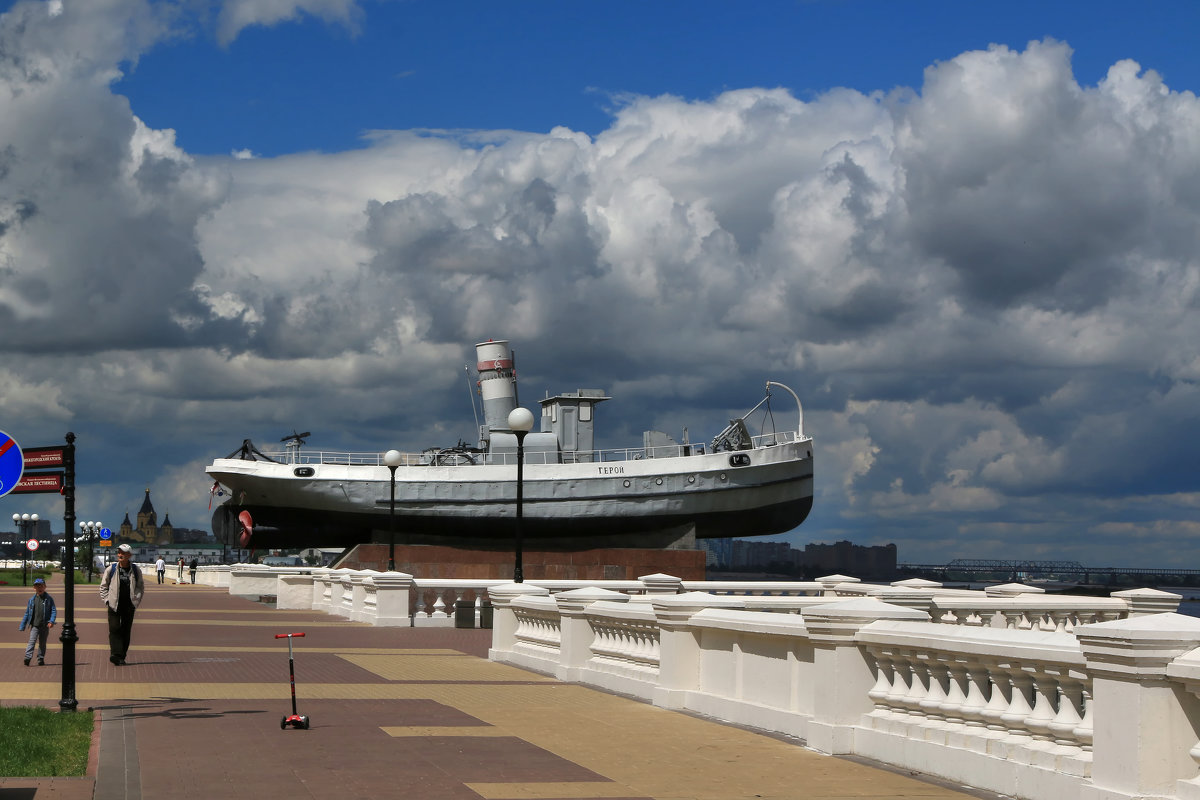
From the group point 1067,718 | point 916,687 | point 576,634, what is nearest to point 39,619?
point 576,634

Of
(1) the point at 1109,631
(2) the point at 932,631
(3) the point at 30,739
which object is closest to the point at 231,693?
(3) the point at 30,739

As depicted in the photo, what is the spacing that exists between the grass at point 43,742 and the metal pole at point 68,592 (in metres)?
0.24

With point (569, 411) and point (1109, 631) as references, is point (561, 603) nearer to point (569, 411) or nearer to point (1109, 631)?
point (1109, 631)

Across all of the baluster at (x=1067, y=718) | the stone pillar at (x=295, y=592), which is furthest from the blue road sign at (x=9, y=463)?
the stone pillar at (x=295, y=592)

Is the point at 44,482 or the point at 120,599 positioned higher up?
the point at 44,482

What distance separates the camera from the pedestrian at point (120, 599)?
59.1ft

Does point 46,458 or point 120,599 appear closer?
point 46,458

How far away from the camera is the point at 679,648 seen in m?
13.7

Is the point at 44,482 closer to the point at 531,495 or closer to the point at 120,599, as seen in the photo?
the point at 120,599

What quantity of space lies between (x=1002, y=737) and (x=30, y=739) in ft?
25.0

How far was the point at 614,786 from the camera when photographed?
30.3 ft

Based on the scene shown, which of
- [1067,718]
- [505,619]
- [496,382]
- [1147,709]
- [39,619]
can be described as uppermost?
[496,382]

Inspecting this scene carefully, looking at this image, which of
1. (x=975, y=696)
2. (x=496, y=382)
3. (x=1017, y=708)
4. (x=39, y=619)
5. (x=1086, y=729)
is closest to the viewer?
(x=1086, y=729)

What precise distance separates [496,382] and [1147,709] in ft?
191
